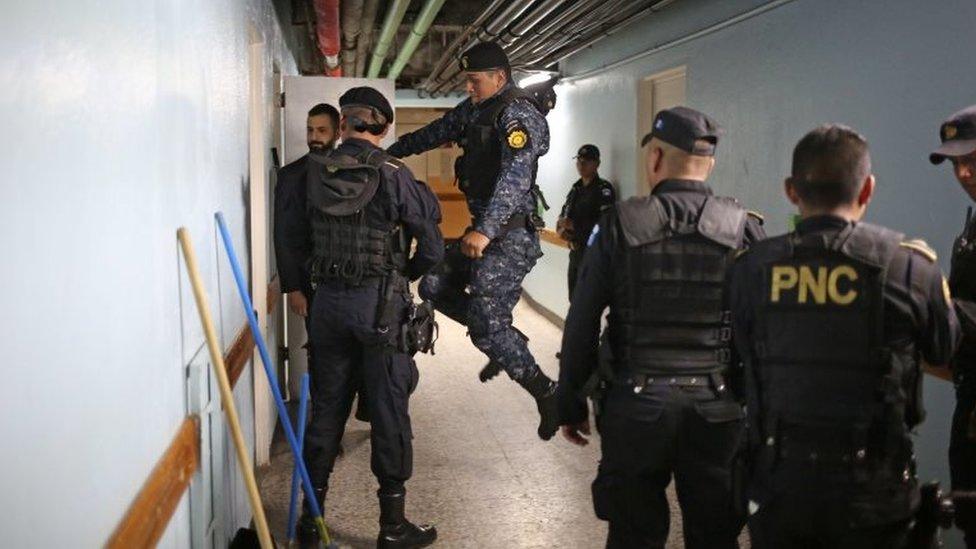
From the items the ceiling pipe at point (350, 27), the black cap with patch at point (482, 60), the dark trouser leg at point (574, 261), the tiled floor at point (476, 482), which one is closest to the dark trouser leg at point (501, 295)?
the tiled floor at point (476, 482)

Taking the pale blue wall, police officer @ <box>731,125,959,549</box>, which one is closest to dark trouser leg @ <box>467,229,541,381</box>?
the pale blue wall

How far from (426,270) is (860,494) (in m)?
2.06

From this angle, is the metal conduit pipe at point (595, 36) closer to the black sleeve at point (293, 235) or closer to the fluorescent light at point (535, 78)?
the fluorescent light at point (535, 78)

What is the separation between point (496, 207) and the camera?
11.5 ft

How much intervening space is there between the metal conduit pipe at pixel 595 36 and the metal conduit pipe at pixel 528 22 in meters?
0.64

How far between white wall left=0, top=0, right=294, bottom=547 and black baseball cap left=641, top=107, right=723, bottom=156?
4.11 ft

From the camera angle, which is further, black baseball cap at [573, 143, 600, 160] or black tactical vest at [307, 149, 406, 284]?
black baseball cap at [573, 143, 600, 160]

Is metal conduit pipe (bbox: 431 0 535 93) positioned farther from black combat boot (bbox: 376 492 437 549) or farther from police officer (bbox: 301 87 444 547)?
black combat boot (bbox: 376 492 437 549)

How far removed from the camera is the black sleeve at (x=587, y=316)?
223cm

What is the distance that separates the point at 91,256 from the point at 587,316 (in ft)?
4.14

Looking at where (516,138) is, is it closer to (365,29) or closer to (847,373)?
(847,373)

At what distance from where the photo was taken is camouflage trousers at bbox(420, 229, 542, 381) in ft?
12.2

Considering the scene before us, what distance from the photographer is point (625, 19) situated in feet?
20.2

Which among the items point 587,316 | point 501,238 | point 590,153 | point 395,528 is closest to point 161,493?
point 587,316
